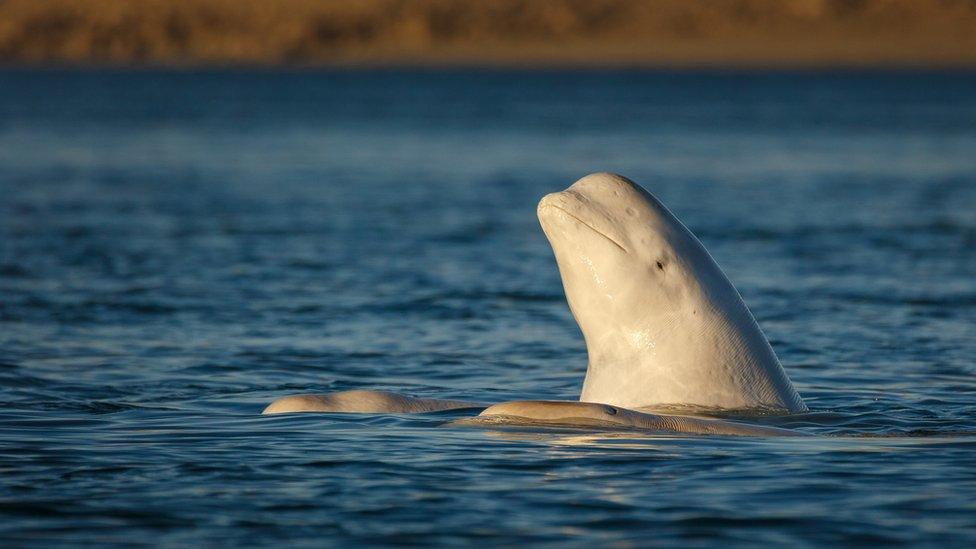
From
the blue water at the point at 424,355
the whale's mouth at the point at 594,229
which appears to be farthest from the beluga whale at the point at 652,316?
the blue water at the point at 424,355

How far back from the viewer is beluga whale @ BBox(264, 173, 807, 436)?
34.2ft

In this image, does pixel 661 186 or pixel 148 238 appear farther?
pixel 661 186

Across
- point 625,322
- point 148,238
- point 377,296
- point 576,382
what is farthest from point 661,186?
point 625,322

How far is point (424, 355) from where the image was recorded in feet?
51.3

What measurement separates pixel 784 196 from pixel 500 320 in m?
20.1

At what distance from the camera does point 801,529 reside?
329 inches

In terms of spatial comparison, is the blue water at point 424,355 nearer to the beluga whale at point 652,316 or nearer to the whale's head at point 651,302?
the beluga whale at point 652,316

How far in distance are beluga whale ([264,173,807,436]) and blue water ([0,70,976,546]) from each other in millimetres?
341


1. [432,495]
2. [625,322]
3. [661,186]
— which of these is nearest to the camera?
[432,495]

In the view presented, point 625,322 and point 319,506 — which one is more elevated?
point 625,322

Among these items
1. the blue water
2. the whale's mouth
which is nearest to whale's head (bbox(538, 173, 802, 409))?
the whale's mouth

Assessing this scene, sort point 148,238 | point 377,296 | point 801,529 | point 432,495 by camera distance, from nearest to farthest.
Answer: point 801,529 → point 432,495 → point 377,296 → point 148,238

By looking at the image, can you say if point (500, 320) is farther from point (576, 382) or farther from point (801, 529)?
point (801, 529)

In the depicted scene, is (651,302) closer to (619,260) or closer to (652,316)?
(652,316)
